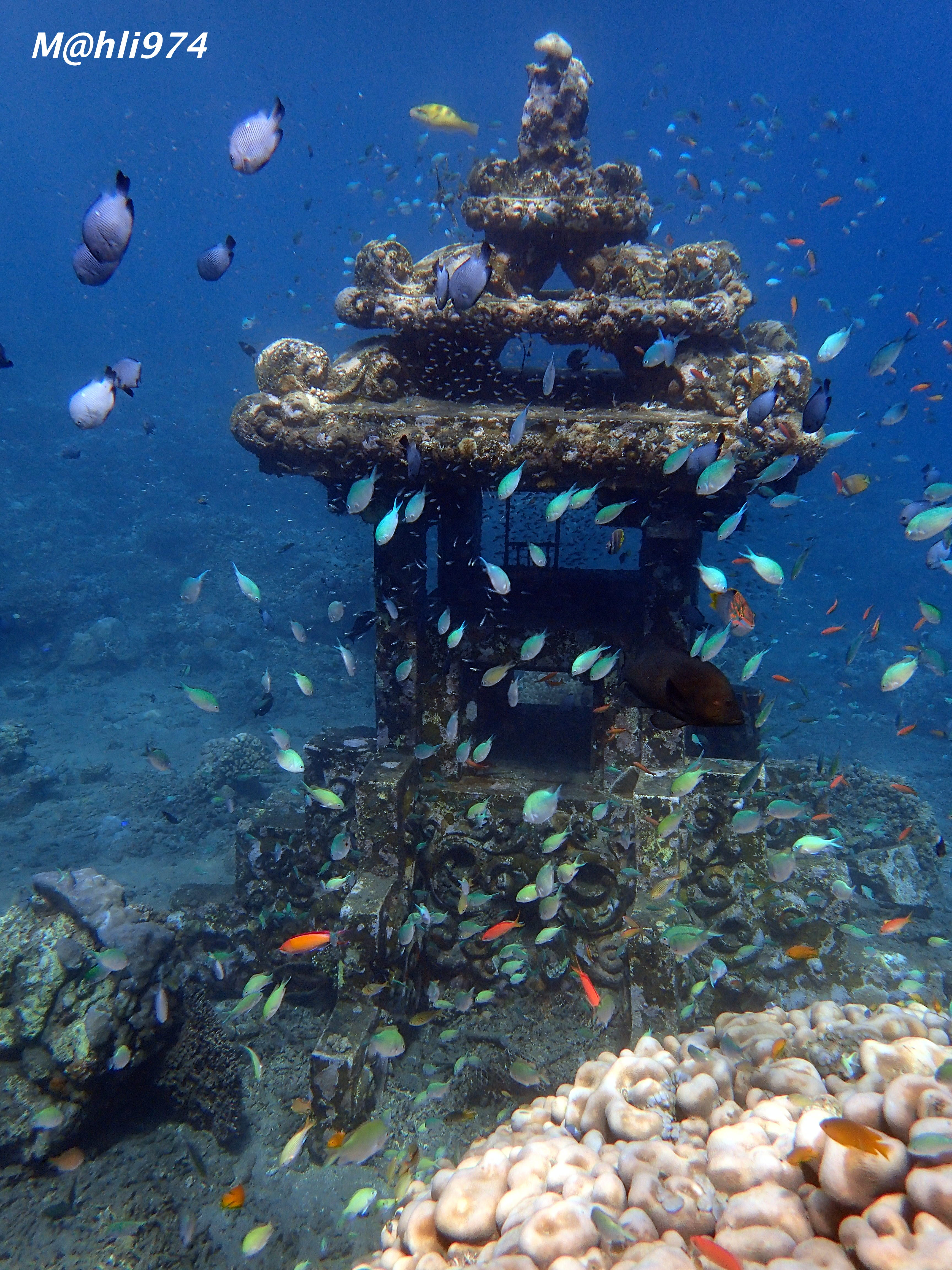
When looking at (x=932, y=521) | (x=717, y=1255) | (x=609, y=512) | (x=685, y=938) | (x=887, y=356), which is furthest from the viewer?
(x=887, y=356)

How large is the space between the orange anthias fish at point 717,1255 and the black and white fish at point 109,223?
5.82 metres

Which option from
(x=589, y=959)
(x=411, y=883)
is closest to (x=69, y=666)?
(x=411, y=883)

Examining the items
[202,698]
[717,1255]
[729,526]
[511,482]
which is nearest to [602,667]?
[729,526]

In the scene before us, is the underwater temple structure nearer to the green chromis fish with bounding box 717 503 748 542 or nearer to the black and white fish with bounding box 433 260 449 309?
the black and white fish with bounding box 433 260 449 309

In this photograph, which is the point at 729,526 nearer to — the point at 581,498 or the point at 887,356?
the point at 581,498

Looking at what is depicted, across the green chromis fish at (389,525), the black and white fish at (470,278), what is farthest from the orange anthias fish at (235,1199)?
the black and white fish at (470,278)

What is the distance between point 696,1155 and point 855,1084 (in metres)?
0.96

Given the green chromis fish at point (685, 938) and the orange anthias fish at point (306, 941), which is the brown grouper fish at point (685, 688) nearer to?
the green chromis fish at point (685, 938)

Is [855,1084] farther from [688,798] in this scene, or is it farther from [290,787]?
[290,787]

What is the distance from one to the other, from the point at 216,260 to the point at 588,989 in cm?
724

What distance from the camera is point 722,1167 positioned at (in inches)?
107

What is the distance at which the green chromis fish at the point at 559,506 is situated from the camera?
18.7 feet

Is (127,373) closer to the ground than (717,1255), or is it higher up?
higher up

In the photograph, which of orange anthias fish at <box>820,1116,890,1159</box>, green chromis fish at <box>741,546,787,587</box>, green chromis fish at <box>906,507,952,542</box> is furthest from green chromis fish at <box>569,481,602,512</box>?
orange anthias fish at <box>820,1116,890,1159</box>
